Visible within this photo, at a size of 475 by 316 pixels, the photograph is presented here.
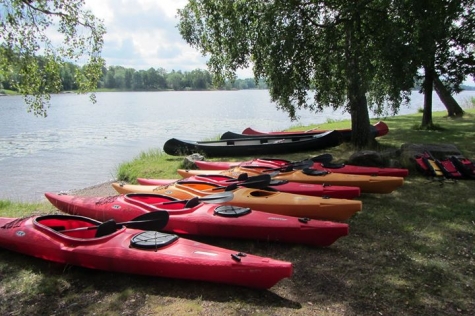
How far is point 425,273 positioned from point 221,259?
1776mm

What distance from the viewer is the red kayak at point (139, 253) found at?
2.84 metres

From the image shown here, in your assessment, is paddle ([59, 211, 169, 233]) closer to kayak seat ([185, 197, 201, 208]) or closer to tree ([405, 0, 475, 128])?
kayak seat ([185, 197, 201, 208])

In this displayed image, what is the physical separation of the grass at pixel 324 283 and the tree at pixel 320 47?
2.79 m

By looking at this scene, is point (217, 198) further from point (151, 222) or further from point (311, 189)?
point (311, 189)

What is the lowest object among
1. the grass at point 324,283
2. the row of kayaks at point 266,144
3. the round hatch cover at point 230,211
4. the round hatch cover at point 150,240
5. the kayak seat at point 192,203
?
the grass at point 324,283

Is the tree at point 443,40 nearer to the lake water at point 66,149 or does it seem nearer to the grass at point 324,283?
the grass at point 324,283

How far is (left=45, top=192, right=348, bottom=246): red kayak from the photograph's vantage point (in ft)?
Answer: 11.7

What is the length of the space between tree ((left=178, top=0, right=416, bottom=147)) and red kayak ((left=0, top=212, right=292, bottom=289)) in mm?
4249

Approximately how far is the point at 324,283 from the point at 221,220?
1.24 meters

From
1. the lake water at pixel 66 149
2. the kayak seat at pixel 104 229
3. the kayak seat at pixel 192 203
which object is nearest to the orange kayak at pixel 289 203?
the kayak seat at pixel 192 203

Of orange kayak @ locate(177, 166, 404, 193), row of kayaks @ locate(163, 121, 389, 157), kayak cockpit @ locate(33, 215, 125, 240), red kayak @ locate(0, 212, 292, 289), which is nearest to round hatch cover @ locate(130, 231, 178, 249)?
red kayak @ locate(0, 212, 292, 289)

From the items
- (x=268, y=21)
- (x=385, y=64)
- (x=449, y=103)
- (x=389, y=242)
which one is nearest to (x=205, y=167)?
(x=268, y=21)

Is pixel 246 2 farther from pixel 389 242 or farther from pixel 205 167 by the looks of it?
pixel 389 242

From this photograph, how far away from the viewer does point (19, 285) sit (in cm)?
324
